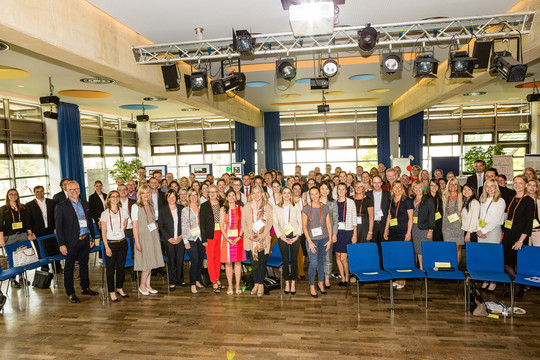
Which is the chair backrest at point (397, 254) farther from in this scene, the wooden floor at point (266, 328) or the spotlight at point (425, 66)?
the spotlight at point (425, 66)

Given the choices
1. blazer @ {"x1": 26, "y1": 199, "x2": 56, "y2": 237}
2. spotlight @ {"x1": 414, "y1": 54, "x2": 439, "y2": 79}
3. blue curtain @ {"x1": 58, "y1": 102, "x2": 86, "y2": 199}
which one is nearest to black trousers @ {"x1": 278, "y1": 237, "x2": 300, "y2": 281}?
spotlight @ {"x1": 414, "y1": 54, "x2": 439, "y2": 79}

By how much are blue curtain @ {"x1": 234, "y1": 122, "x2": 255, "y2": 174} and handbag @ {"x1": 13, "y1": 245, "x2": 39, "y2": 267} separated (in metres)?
9.39

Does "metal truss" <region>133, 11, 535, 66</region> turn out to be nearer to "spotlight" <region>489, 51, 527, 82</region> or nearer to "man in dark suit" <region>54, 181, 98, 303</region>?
"spotlight" <region>489, 51, 527, 82</region>

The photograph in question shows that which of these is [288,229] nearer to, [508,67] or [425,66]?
[425,66]

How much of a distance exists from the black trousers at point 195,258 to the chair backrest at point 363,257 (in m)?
2.20

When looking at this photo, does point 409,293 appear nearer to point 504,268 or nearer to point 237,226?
point 504,268

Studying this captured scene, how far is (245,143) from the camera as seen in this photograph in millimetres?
14180

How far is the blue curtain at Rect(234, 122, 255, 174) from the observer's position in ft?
45.9

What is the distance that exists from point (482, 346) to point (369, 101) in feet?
32.5

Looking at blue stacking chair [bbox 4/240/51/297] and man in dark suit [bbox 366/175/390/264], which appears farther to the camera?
man in dark suit [bbox 366/175/390/264]

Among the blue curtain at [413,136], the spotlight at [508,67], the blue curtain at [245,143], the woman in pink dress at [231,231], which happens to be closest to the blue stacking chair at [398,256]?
the woman in pink dress at [231,231]

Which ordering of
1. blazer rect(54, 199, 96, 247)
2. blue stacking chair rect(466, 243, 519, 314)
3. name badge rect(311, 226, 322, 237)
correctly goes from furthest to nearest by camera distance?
blazer rect(54, 199, 96, 247)
name badge rect(311, 226, 322, 237)
blue stacking chair rect(466, 243, 519, 314)

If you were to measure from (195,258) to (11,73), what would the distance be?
17.8 feet

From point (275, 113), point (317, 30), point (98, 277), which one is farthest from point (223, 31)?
point (275, 113)
